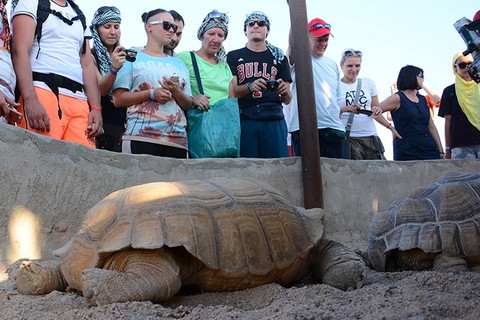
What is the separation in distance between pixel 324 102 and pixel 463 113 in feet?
7.28

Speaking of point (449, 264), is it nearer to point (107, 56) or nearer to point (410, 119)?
point (410, 119)

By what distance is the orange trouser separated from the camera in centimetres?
348

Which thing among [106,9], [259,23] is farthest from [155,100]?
[259,23]

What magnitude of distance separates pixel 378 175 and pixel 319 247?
196 centimetres

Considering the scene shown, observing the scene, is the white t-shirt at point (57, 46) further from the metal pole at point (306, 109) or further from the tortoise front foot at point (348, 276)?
Answer: the tortoise front foot at point (348, 276)

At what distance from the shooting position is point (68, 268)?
2.45 metres

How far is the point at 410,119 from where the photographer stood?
561 cm

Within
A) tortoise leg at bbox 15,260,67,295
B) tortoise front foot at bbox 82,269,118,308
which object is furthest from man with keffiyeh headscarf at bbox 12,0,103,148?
tortoise front foot at bbox 82,269,118,308

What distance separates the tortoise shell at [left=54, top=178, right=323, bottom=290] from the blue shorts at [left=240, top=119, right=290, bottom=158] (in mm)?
1707

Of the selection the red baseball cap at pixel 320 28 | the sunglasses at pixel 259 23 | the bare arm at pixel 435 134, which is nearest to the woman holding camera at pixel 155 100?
the sunglasses at pixel 259 23

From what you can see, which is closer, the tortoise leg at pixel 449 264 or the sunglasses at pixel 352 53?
the tortoise leg at pixel 449 264

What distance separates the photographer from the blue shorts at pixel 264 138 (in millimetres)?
4445

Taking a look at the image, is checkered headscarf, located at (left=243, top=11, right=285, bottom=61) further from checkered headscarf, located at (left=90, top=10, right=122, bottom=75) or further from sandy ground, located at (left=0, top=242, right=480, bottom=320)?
sandy ground, located at (left=0, top=242, right=480, bottom=320)

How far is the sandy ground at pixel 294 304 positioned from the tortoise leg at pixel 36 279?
6 cm
